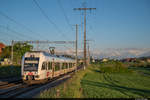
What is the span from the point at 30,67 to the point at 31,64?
1.02 ft

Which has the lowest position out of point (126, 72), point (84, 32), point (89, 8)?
point (126, 72)

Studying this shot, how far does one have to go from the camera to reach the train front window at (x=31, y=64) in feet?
65.9

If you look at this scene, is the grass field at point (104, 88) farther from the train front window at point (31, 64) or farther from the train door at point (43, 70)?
the train front window at point (31, 64)

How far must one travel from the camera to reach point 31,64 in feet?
66.6

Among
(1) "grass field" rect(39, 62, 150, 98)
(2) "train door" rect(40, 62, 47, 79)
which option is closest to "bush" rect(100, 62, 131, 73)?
(1) "grass field" rect(39, 62, 150, 98)

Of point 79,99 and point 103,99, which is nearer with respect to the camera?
point 79,99

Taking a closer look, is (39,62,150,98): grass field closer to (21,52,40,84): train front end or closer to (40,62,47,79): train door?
(40,62,47,79): train door

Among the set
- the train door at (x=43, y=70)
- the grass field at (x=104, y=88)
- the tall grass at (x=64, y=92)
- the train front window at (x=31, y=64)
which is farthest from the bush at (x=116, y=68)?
the tall grass at (x=64, y=92)

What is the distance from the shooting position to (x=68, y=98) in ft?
32.4

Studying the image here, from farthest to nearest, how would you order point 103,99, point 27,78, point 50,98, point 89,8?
1. point 89,8
2. point 27,78
3. point 103,99
4. point 50,98

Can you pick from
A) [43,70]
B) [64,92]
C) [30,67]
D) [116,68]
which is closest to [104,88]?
[43,70]

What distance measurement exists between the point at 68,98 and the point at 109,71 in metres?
45.0

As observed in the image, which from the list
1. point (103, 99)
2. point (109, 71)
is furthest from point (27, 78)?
point (109, 71)

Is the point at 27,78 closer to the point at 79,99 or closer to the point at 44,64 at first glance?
the point at 44,64
